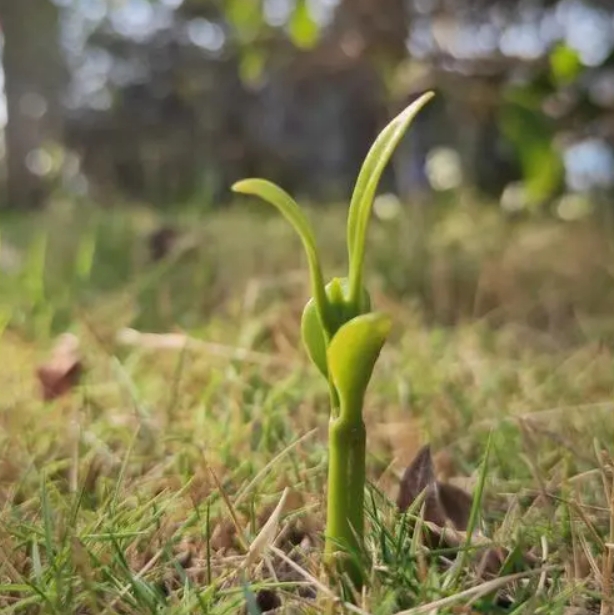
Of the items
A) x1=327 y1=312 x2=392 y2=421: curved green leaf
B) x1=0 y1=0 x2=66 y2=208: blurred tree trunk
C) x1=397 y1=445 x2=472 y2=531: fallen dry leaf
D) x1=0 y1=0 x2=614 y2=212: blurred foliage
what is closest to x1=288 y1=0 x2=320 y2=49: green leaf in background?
x1=0 y1=0 x2=614 y2=212: blurred foliage

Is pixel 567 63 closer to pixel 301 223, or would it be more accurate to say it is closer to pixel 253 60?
pixel 253 60

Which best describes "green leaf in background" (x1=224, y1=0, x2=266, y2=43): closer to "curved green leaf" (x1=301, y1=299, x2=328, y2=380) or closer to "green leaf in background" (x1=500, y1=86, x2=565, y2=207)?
"green leaf in background" (x1=500, y1=86, x2=565, y2=207)

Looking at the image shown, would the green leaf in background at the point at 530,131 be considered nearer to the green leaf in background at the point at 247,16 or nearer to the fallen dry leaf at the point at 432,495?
the green leaf in background at the point at 247,16

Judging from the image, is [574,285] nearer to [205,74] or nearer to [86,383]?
[86,383]

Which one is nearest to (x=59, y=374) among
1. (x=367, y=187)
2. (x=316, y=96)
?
(x=367, y=187)

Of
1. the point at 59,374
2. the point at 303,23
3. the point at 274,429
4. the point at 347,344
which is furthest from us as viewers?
the point at 303,23

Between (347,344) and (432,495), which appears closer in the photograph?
(347,344)
